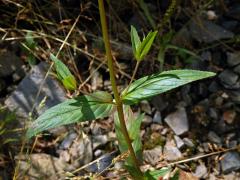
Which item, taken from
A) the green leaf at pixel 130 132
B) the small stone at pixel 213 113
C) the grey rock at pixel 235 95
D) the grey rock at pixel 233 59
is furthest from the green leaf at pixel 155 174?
the grey rock at pixel 233 59

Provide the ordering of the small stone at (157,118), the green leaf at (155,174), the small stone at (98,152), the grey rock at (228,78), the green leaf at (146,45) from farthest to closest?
the grey rock at (228,78)
the small stone at (157,118)
the small stone at (98,152)
the green leaf at (155,174)
the green leaf at (146,45)

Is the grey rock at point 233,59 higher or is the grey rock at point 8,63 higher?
the grey rock at point 8,63

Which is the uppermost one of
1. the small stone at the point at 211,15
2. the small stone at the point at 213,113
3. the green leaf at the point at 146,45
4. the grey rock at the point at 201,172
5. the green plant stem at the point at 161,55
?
the small stone at the point at 211,15

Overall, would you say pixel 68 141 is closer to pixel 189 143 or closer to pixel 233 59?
pixel 189 143

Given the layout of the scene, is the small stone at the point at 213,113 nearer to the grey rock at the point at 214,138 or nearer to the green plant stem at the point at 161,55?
the grey rock at the point at 214,138

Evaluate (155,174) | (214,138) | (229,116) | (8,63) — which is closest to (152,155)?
(214,138)

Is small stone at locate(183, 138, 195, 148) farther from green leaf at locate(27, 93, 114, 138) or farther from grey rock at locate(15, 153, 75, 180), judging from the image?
green leaf at locate(27, 93, 114, 138)
